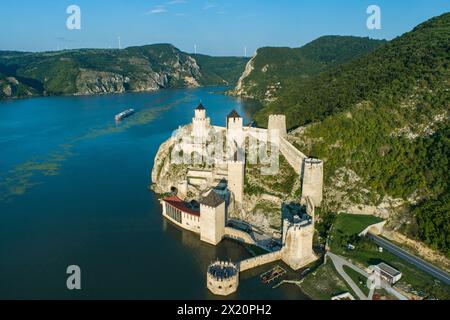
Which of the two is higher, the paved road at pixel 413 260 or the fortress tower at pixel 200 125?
the fortress tower at pixel 200 125

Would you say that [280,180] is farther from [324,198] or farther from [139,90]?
[139,90]

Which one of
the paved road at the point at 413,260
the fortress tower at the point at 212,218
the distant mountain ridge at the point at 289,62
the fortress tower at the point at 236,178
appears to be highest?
the distant mountain ridge at the point at 289,62

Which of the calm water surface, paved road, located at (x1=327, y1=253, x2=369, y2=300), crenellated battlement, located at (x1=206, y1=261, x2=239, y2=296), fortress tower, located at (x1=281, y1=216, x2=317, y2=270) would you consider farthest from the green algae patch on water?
paved road, located at (x1=327, y1=253, x2=369, y2=300)

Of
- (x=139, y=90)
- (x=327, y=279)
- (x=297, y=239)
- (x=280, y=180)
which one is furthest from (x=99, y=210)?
(x=139, y=90)

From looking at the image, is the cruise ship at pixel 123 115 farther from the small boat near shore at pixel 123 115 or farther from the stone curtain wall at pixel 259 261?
the stone curtain wall at pixel 259 261

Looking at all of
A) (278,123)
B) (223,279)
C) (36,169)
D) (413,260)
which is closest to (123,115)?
(36,169)

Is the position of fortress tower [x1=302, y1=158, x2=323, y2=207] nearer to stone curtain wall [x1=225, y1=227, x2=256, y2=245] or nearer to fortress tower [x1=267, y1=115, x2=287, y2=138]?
stone curtain wall [x1=225, y1=227, x2=256, y2=245]

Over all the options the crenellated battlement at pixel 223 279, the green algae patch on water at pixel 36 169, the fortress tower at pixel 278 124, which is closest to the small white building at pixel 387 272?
the crenellated battlement at pixel 223 279

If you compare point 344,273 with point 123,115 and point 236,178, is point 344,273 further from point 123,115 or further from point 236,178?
point 123,115
